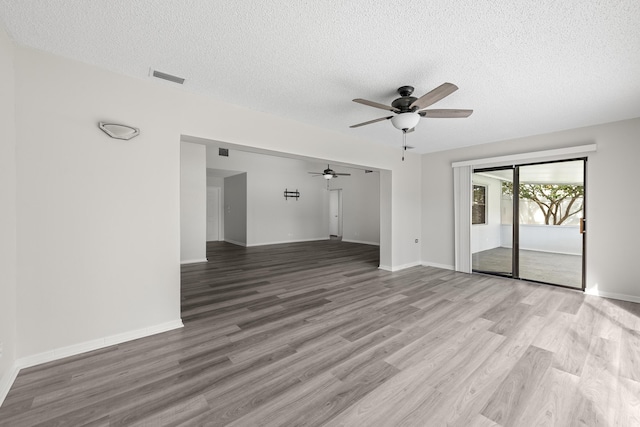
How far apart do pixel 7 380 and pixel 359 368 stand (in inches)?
97.7

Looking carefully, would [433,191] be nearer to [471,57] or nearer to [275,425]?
[471,57]

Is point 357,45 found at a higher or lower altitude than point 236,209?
higher

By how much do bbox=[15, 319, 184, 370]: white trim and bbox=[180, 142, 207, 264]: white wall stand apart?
3661mm

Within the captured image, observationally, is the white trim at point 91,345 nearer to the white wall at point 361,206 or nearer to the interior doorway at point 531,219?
the interior doorway at point 531,219

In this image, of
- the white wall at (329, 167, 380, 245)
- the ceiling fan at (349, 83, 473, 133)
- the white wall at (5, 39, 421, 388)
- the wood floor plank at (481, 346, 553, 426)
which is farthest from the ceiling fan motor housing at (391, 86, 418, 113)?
the white wall at (329, 167, 380, 245)

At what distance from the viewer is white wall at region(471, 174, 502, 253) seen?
5174 mm

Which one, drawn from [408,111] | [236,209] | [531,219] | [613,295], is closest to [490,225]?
[531,219]

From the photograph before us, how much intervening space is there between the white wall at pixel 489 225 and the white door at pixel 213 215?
857cm

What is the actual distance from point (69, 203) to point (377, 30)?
112 inches

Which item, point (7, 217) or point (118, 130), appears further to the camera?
point (118, 130)

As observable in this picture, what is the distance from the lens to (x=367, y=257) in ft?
22.3

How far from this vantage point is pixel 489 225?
17.6 feet

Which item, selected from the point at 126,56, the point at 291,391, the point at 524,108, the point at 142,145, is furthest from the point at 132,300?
the point at 524,108

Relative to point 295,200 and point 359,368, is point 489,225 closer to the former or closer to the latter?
point 359,368
